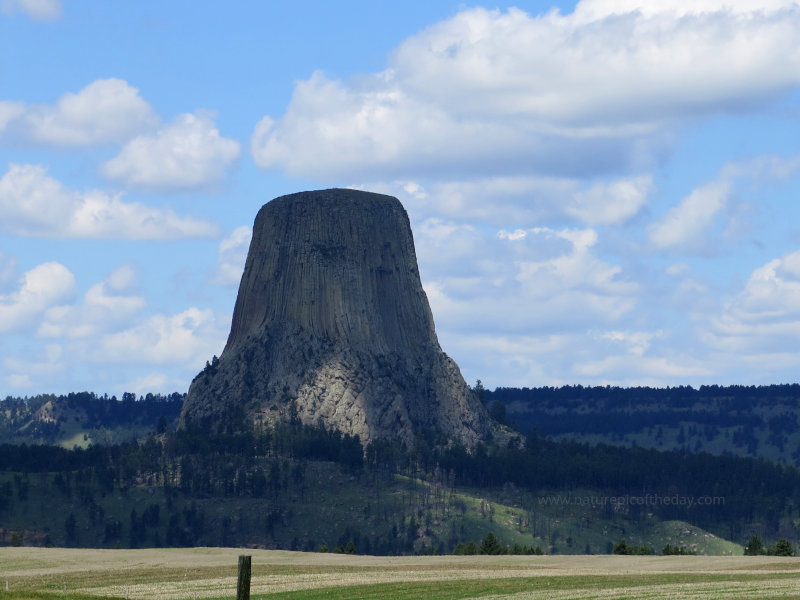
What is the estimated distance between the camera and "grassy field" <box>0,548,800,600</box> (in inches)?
4232

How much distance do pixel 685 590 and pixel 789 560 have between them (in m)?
53.2

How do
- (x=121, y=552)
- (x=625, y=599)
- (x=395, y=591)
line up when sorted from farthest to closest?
1. (x=121, y=552)
2. (x=395, y=591)
3. (x=625, y=599)

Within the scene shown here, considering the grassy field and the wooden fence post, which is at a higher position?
the wooden fence post

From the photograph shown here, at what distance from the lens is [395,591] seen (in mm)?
113562

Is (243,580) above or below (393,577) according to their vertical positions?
above

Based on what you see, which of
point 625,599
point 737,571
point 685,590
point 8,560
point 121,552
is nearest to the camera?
point 625,599

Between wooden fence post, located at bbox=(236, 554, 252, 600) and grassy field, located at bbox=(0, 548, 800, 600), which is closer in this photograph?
wooden fence post, located at bbox=(236, 554, 252, 600)

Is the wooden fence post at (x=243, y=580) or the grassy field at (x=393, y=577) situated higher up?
the wooden fence post at (x=243, y=580)

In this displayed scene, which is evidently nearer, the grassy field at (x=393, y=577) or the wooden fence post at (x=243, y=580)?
the wooden fence post at (x=243, y=580)

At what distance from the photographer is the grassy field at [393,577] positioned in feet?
353

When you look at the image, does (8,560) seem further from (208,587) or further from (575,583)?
(575,583)

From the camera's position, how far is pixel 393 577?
430 feet

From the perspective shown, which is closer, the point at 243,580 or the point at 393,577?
the point at 243,580

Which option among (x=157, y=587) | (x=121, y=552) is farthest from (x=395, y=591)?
(x=121, y=552)
